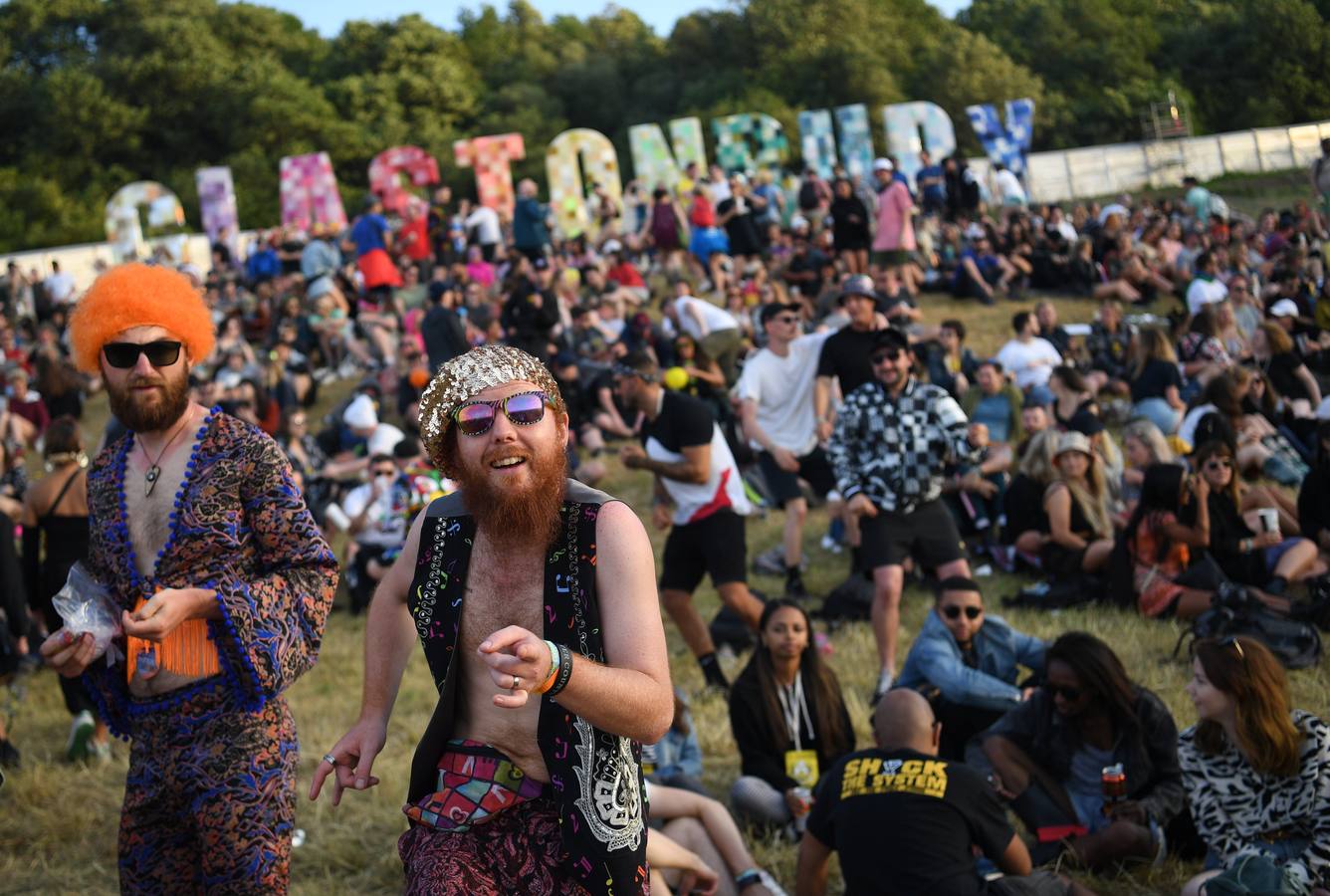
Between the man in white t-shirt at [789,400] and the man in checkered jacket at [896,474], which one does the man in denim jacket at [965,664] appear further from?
the man in white t-shirt at [789,400]

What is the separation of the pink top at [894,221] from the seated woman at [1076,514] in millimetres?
8208

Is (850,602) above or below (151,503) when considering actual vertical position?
below

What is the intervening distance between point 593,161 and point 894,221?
597 inches

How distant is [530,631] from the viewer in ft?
8.95

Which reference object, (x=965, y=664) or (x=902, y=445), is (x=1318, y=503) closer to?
(x=902, y=445)

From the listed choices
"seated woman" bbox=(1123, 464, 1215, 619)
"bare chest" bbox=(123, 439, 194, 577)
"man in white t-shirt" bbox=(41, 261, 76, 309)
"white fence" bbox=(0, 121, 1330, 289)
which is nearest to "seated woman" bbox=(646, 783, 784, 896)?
"bare chest" bbox=(123, 439, 194, 577)

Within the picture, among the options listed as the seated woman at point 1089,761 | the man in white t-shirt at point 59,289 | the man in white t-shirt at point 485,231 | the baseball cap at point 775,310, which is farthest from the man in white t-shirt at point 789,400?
the man in white t-shirt at point 59,289

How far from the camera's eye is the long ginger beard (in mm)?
2908

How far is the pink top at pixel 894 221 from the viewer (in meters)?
17.0

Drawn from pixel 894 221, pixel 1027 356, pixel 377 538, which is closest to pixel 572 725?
pixel 377 538

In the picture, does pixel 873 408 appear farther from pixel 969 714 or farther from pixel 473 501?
pixel 473 501

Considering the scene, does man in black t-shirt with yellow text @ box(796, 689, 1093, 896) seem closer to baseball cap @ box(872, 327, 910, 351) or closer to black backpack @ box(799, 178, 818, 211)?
baseball cap @ box(872, 327, 910, 351)

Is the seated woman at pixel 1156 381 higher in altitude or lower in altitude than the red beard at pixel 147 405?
lower

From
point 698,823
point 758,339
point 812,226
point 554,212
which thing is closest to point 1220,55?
point 554,212
